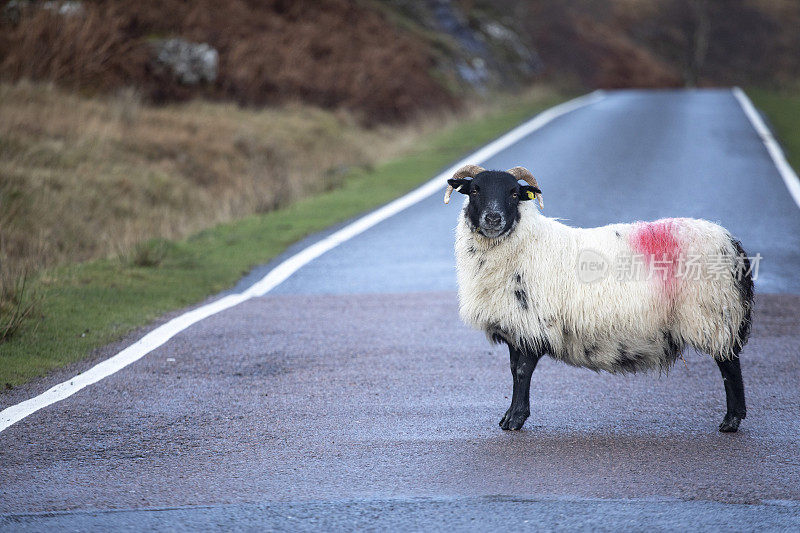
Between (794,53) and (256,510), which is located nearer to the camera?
(256,510)

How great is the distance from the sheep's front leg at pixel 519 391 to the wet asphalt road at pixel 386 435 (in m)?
0.11

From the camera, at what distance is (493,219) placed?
6316mm

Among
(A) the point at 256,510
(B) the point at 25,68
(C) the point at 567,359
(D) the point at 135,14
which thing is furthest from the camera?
(D) the point at 135,14

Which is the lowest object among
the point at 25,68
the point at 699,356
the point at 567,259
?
the point at 699,356

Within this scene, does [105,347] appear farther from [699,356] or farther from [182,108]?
[182,108]

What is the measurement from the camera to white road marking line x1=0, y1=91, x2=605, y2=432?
21.1ft

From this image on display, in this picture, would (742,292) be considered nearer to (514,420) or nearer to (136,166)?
(514,420)

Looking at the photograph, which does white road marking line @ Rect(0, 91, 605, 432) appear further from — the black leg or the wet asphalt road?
the black leg

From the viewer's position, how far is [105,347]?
26.1 feet

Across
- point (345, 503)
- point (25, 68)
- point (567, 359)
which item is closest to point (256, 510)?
point (345, 503)

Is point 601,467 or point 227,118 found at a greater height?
point 227,118

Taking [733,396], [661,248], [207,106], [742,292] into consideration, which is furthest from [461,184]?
[207,106]

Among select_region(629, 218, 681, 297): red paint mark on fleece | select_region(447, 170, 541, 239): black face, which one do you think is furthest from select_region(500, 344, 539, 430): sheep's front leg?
select_region(629, 218, 681, 297): red paint mark on fleece

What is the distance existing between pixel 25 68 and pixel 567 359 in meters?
16.4
